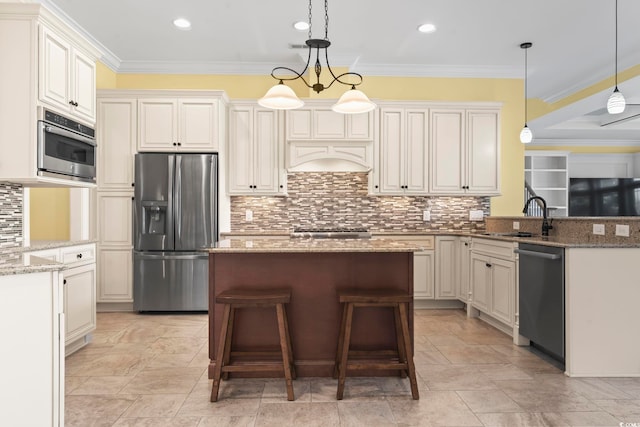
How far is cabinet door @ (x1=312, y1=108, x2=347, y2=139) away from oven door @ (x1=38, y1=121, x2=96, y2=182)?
98.2 inches

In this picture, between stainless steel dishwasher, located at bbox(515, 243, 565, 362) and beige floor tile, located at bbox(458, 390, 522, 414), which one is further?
stainless steel dishwasher, located at bbox(515, 243, 565, 362)

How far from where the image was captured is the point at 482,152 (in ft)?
17.0

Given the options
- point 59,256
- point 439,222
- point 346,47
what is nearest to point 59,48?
point 59,256

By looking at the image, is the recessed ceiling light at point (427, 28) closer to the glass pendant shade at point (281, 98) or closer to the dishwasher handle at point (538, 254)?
the glass pendant shade at point (281, 98)

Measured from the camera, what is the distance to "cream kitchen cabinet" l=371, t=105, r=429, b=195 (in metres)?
5.11

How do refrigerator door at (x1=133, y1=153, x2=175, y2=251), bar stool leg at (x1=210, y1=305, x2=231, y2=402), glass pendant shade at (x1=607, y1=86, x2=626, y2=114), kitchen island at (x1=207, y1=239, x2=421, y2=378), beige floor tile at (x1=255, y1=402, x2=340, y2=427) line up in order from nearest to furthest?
beige floor tile at (x1=255, y1=402, x2=340, y2=427)
bar stool leg at (x1=210, y1=305, x2=231, y2=402)
kitchen island at (x1=207, y1=239, x2=421, y2=378)
glass pendant shade at (x1=607, y1=86, x2=626, y2=114)
refrigerator door at (x1=133, y1=153, x2=175, y2=251)

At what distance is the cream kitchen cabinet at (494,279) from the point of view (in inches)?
144

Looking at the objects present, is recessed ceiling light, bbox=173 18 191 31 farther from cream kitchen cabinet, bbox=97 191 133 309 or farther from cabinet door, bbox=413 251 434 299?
cabinet door, bbox=413 251 434 299

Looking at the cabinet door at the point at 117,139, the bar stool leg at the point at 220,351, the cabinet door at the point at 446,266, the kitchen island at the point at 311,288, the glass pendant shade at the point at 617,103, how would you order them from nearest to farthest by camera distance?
the bar stool leg at the point at 220,351
the kitchen island at the point at 311,288
the glass pendant shade at the point at 617,103
the cabinet door at the point at 117,139
the cabinet door at the point at 446,266

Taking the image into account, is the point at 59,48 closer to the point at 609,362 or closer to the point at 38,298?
the point at 38,298

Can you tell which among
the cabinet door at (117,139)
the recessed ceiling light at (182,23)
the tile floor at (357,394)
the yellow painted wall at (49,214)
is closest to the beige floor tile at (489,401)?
the tile floor at (357,394)

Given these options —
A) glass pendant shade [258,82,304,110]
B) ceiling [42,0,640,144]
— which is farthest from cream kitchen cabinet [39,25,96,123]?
glass pendant shade [258,82,304,110]

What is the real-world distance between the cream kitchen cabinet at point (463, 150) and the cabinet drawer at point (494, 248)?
0.96 metres

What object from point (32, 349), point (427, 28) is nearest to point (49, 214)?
point (32, 349)
